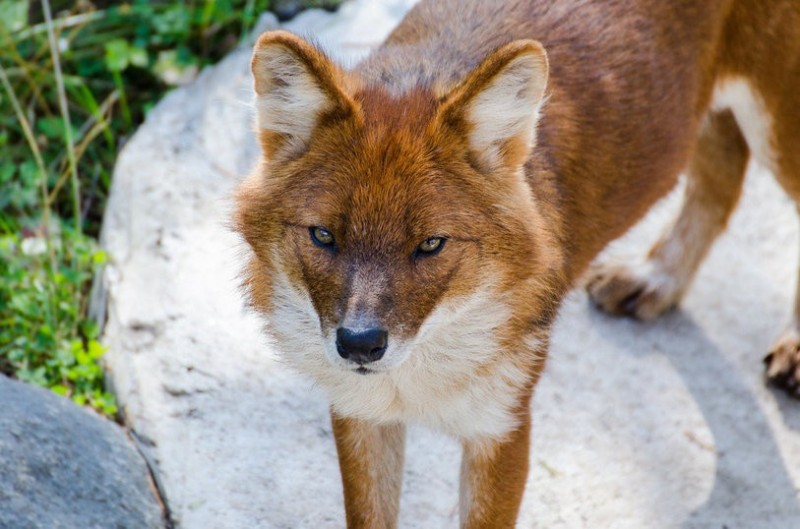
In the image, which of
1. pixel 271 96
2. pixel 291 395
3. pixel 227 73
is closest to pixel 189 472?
pixel 291 395

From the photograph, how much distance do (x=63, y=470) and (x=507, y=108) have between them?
208 centimetres

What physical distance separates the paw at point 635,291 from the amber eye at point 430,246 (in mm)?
2349

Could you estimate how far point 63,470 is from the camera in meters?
4.04

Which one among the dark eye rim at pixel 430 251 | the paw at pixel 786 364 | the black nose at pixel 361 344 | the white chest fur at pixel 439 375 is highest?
the dark eye rim at pixel 430 251

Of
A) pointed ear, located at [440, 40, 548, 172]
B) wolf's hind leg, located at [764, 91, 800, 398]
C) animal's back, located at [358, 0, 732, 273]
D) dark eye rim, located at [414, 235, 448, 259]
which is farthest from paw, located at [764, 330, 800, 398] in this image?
dark eye rim, located at [414, 235, 448, 259]

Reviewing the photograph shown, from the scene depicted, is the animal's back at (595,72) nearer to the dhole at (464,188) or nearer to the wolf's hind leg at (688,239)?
the dhole at (464,188)

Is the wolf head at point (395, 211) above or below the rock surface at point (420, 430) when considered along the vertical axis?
above

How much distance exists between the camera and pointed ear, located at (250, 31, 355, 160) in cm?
337

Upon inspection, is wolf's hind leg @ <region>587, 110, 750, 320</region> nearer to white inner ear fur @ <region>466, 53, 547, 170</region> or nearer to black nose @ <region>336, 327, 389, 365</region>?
white inner ear fur @ <region>466, 53, 547, 170</region>

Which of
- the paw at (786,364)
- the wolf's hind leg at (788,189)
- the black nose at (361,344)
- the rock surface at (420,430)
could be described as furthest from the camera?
the paw at (786,364)

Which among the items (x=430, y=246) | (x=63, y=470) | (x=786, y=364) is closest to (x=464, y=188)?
(x=430, y=246)

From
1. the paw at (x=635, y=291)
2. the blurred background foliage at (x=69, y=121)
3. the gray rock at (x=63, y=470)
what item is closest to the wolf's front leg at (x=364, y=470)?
the gray rock at (x=63, y=470)

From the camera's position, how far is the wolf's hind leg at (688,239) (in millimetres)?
5457

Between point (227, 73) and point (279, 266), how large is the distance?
10.1ft
